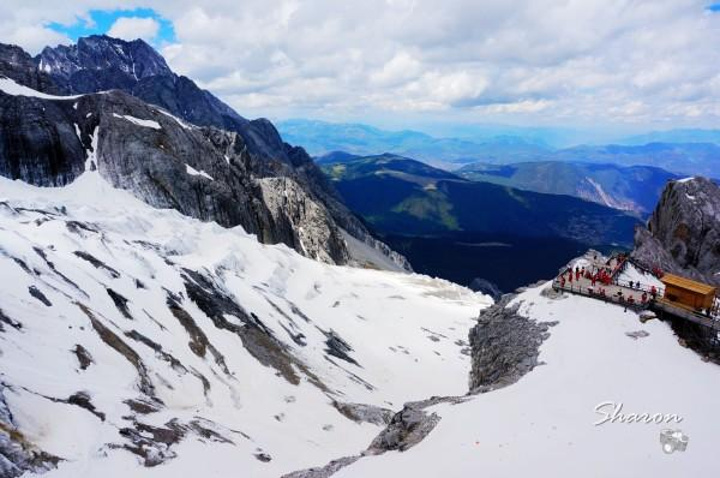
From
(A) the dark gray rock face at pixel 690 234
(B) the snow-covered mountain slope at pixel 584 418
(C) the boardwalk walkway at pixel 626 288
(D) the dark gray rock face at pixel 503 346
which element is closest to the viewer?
(B) the snow-covered mountain slope at pixel 584 418

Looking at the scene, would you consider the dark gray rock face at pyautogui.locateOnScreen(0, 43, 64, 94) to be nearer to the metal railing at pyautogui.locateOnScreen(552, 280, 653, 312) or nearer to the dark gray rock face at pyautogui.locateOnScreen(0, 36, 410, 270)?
the dark gray rock face at pyautogui.locateOnScreen(0, 36, 410, 270)

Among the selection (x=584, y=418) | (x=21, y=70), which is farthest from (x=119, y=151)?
(x=584, y=418)

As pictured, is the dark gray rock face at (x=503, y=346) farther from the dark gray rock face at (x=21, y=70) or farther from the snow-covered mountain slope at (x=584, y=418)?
the dark gray rock face at (x=21, y=70)

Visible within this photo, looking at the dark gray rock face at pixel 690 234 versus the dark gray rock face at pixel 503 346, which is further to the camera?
the dark gray rock face at pixel 690 234

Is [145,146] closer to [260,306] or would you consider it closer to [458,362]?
[260,306]

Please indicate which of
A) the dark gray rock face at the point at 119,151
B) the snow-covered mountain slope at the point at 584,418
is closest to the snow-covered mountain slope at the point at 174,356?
the dark gray rock face at the point at 119,151

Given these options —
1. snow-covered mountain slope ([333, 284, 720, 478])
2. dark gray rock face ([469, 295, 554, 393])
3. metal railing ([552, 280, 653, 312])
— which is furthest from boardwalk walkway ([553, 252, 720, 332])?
dark gray rock face ([469, 295, 554, 393])

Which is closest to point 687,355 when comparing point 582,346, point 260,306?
point 582,346
